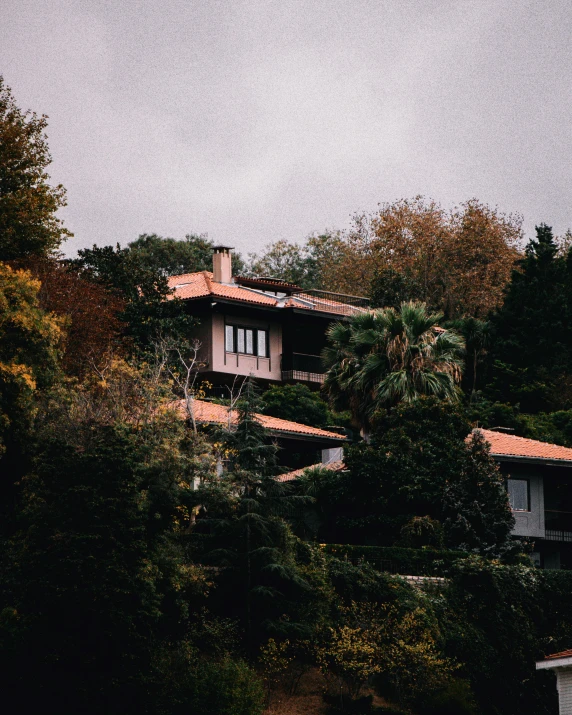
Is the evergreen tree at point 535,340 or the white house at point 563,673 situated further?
the evergreen tree at point 535,340

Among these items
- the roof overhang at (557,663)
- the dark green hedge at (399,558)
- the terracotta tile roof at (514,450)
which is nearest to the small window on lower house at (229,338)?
the terracotta tile roof at (514,450)

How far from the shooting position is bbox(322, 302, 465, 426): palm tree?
144ft

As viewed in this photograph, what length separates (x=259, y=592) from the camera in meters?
31.5

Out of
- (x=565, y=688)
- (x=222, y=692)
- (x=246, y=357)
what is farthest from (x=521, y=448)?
(x=222, y=692)

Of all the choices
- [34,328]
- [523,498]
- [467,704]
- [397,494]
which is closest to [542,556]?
[523,498]

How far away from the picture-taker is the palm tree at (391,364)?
43969 millimetres

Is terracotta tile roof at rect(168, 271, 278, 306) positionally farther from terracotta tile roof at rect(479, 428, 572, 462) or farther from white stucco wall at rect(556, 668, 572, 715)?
white stucco wall at rect(556, 668, 572, 715)

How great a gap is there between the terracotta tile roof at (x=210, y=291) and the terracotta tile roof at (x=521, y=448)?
15018 millimetres

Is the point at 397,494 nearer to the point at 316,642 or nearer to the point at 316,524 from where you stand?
the point at 316,524

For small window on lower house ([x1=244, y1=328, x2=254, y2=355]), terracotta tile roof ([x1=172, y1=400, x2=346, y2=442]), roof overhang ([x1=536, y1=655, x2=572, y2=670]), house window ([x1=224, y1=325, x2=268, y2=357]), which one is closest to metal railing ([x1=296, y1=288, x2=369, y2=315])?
house window ([x1=224, y1=325, x2=268, y2=357])

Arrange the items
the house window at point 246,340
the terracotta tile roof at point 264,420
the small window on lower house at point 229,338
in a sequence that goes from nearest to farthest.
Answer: the terracotta tile roof at point 264,420 < the small window on lower house at point 229,338 < the house window at point 246,340

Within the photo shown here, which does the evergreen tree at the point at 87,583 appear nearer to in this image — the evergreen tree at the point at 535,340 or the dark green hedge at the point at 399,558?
the dark green hedge at the point at 399,558

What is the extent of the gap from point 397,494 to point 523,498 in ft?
27.7

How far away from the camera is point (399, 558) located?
36.0 meters
